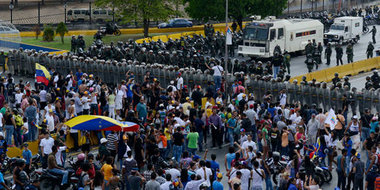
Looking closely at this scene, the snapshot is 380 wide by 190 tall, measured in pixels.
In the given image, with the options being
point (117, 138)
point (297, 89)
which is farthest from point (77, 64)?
point (117, 138)

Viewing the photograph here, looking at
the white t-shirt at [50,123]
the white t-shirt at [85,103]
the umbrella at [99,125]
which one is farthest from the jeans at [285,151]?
the white t-shirt at [85,103]

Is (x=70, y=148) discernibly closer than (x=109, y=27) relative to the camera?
Yes

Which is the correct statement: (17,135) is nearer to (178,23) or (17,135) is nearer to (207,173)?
(207,173)

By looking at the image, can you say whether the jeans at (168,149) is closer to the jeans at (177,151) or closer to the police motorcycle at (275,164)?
the jeans at (177,151)

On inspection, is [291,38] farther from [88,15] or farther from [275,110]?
[88,15]

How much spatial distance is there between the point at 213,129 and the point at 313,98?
5.81 metres

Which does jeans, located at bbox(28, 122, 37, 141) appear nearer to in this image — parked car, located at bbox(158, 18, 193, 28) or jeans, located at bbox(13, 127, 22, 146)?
jeans, located at bbox(13, 127, 22, 146)

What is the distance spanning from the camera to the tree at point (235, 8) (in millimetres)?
51094

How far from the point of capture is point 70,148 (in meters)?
21.9

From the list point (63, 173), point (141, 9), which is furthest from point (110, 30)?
point (63, 173)

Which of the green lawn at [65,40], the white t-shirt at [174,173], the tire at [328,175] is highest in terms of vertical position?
the green lawn at [65,40]

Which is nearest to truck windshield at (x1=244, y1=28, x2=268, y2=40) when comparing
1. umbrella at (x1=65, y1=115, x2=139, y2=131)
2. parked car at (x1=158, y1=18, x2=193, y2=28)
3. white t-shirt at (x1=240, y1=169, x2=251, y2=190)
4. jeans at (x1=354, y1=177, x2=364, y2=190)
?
parked car at (x1=158, y1=18, x2=193, y2=28)

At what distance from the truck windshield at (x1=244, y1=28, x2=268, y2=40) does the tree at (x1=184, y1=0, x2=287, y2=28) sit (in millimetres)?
9723

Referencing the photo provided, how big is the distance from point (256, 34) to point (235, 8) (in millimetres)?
10411
